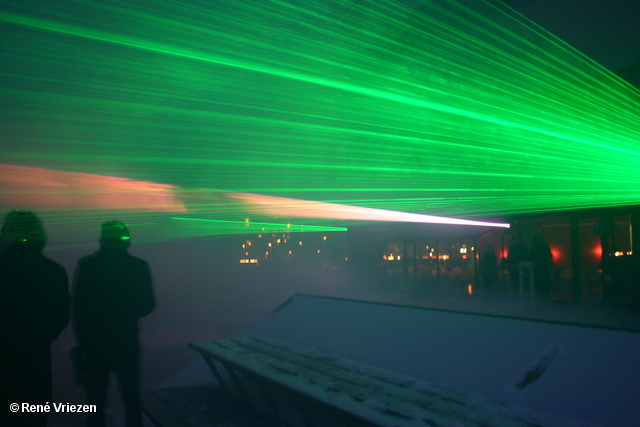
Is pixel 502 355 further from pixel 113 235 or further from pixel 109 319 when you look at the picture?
pixel 113 235

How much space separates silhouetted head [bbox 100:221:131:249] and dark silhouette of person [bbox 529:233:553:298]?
366 inches

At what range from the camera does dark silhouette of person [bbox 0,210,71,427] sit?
8.56ft

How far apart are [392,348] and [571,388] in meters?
1.48

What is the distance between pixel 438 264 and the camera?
48.8 feet

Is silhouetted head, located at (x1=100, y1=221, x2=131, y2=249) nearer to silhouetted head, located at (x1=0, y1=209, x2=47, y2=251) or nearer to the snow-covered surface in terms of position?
silhouetted head, located at (x1=0, y1=209, x2=47, y2=251)

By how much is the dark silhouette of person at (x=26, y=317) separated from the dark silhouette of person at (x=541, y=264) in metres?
9.85

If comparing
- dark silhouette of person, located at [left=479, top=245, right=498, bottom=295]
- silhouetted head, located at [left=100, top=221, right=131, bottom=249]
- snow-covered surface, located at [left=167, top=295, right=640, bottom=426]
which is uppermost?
silhouetted head, located at [left=100, top=221, right=131, bottom=249]

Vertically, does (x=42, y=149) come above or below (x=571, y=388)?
above

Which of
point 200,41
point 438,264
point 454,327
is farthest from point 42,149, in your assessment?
point 454,327

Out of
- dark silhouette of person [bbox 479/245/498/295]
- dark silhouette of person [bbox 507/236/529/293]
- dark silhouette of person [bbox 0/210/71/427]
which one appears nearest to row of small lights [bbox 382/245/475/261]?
dark silhouette of person [bbox 479/245/498/295]

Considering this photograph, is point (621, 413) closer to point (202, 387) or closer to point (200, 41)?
point (202, 387)

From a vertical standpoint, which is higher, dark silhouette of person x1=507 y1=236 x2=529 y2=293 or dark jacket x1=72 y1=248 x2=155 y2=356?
dark jacket x1=72 y1=248 x2=155 y2=356

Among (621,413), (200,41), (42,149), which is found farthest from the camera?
(42,149)

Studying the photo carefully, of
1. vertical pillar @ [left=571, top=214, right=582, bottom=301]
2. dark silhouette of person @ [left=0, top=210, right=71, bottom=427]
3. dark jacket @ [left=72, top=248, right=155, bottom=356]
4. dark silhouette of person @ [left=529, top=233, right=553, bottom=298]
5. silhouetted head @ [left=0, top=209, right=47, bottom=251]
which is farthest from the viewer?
vertical pillar @ [left=571, top=214, right=582, bottom=301]
